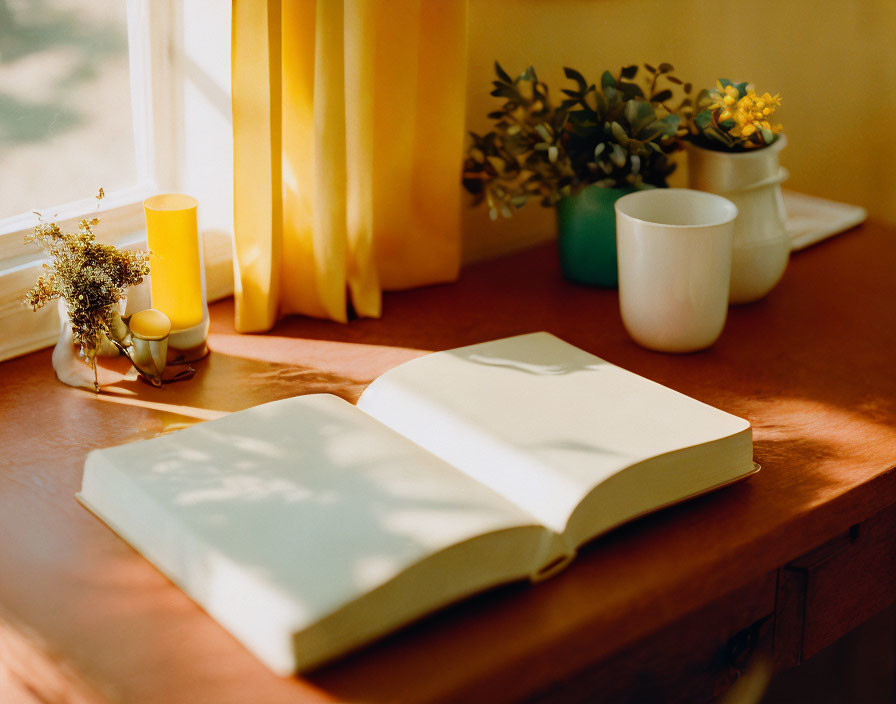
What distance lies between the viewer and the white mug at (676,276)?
47.5 inches

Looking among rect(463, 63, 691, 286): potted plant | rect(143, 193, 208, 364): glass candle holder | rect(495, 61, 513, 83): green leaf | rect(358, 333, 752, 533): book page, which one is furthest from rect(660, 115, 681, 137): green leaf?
rect(143, 193, 208, 364): glass candle holder

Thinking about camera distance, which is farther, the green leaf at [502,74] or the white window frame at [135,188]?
the green leaf at [502,74]

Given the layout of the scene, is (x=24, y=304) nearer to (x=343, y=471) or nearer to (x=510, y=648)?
(x=343, y=471)

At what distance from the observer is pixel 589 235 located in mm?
1456

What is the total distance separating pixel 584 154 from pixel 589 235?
11 centimetres

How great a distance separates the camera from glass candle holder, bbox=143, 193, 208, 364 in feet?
3.93

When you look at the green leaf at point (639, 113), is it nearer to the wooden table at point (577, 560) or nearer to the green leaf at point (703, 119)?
the green leaf at point (703, 119)

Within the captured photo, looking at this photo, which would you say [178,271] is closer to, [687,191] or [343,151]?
[343,151]

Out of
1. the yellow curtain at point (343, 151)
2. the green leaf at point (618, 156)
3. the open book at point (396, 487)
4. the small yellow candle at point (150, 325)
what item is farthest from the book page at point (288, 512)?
the green leaf at point (618, 156)

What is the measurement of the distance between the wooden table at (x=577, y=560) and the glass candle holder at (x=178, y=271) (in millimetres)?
49

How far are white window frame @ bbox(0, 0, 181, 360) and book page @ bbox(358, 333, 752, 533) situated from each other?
18.4 inches

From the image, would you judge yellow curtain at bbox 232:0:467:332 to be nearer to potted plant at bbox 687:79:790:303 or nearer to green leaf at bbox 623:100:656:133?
green leaf at bbox 623:100:656:133

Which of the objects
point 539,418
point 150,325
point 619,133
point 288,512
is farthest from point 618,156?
point 288,512

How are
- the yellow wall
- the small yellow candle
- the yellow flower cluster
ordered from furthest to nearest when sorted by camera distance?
the yellow wall
the yellow flower cluster
the small yellow candle
